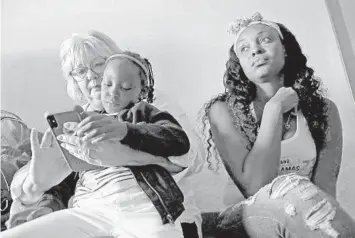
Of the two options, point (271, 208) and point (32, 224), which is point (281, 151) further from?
point (32, 224)

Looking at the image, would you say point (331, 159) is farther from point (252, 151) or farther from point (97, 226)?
point (97, 226)

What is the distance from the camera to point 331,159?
1.44 m

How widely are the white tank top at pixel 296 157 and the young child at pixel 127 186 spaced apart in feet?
0.66

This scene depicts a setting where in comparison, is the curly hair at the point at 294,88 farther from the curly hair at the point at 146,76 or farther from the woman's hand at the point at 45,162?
the woman's hand at the point at 45,162

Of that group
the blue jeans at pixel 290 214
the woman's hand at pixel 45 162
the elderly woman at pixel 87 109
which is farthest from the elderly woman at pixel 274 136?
the woman's hand at pixel 45 162

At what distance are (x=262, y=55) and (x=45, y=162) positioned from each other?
739 mm

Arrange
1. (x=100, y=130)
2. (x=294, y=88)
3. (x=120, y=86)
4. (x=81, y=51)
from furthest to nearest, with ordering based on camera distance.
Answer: (x=81, y=51) < (x=294, y=88) < (x=120, y=86) < (x=100, y=130)

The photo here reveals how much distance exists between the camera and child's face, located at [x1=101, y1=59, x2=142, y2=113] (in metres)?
1.41

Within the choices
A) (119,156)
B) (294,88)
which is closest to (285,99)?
(294,88)

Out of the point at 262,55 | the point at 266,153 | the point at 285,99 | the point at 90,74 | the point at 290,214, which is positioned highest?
the point at 90,74

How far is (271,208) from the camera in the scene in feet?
4.29

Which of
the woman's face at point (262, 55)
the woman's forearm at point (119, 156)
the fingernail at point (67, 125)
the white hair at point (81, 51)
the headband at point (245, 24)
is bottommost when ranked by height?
the woman's forearm at point (119, 156)

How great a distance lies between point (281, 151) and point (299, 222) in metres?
0.24

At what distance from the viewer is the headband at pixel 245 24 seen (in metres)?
1.58
